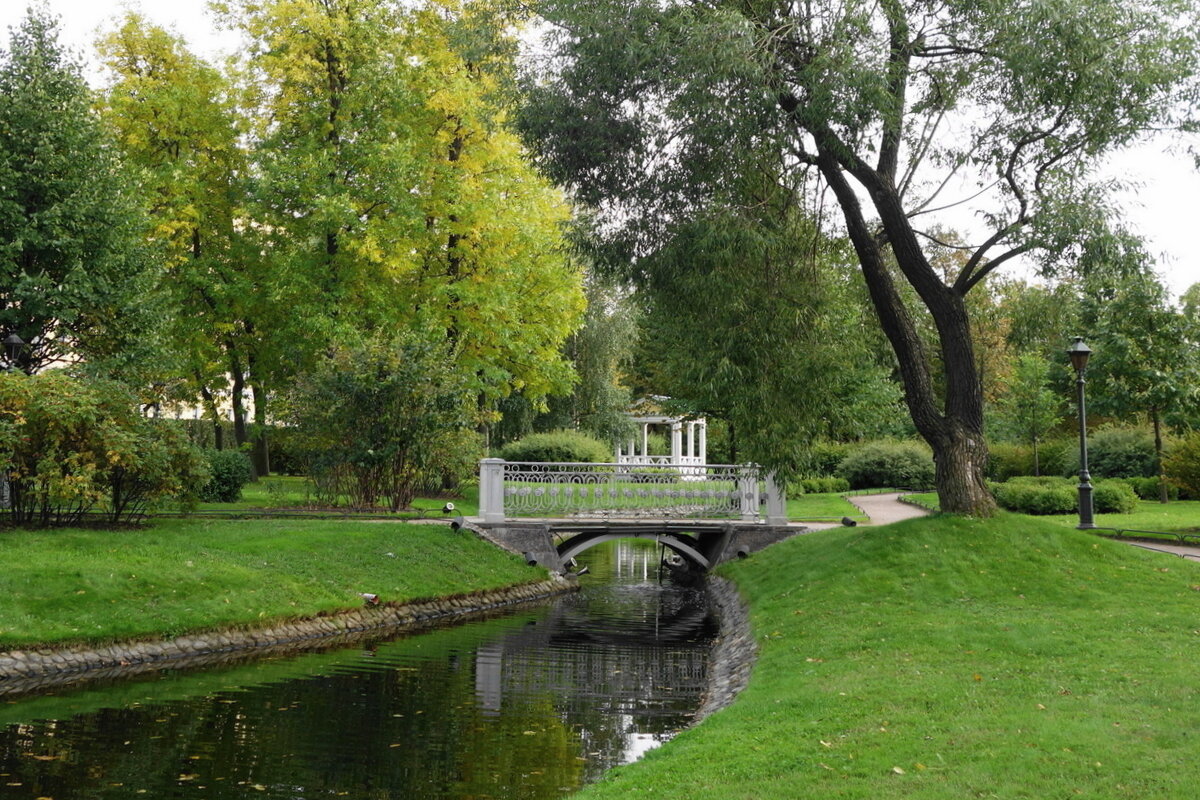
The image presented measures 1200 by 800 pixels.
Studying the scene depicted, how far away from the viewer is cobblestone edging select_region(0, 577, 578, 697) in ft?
38.5

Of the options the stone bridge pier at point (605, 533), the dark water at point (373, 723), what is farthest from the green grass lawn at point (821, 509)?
the dark water at point (373, 723)

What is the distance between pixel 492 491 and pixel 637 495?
3.24 meters

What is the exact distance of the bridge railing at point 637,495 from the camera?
22312 mm

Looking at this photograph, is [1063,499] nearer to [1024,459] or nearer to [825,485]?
[1024,459]

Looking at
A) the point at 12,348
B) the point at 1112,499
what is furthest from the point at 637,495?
the point at 12,348

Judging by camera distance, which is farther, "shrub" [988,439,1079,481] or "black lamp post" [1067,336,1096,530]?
"shrub" [988,439,1079,481]

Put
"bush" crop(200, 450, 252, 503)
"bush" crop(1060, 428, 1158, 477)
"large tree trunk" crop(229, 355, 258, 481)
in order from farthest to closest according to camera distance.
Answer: "bush" crop(1060, 428, 1158, 477) → "large tree trunk" crop(229, 355, 258, 481) → "bush" crop(200, 450, 252, 503)

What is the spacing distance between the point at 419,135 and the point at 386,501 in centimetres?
1129

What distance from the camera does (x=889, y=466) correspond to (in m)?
42.0

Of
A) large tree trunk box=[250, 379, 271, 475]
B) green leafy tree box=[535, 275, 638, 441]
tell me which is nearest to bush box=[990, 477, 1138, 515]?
green leafy tree box=[535, 275, 638, 441]

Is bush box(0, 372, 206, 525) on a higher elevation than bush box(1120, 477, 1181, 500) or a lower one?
higher

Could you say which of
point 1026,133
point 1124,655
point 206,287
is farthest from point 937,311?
point 206,287

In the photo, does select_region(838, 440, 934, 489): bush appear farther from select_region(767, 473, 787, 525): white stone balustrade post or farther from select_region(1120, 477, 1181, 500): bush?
select_region(767, 473, 787, 525): white stone balustrade post

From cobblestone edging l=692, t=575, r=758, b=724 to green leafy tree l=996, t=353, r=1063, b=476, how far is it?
22.3 m
